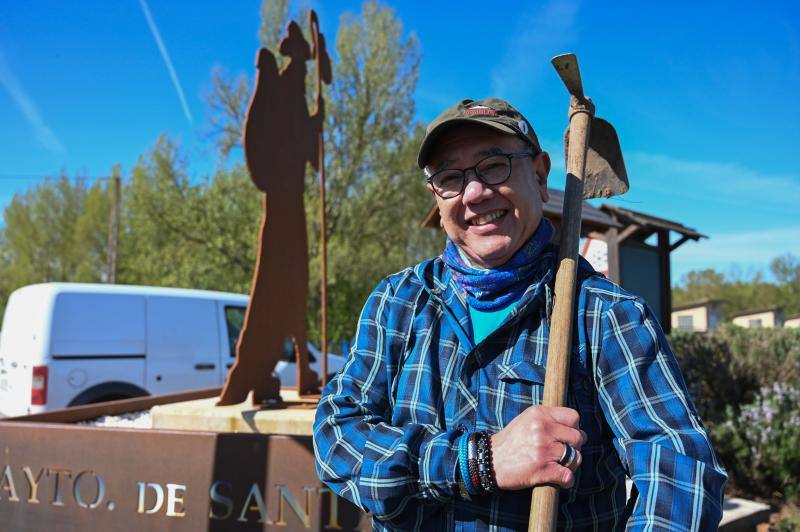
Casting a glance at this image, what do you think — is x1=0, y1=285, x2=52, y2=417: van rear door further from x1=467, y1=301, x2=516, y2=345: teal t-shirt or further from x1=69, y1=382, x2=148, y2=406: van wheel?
x1=467, y1=301, x2=516, y2=345: teal t-shirt

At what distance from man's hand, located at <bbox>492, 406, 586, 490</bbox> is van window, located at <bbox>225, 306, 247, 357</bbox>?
6.52 m

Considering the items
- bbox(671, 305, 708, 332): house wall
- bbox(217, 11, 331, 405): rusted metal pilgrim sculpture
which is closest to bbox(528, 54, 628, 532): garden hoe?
bbox(217, 11, 331, 405): rusted metal pilgrim sculpture

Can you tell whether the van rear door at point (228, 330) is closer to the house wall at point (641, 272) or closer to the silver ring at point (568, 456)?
the house wall at point (641, 272)

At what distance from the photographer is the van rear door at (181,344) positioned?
6.63 meters

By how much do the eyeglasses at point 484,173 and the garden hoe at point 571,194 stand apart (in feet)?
0.46

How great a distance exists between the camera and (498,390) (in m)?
1.25

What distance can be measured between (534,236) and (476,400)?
0.40 metres

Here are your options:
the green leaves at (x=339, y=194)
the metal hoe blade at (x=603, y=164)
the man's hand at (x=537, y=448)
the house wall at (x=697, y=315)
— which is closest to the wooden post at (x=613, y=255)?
the metal hoe blade at (x=603, y=164)

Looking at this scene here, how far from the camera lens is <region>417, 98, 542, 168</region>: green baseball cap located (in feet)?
4.20

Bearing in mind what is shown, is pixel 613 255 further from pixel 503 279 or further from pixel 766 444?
pixel 503 279

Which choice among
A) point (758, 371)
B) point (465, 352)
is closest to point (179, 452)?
point (465, 352)

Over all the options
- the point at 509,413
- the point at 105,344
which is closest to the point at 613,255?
the point at 509,413

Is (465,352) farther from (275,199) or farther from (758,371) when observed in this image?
(758,371)

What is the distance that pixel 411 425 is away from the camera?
1.23m
